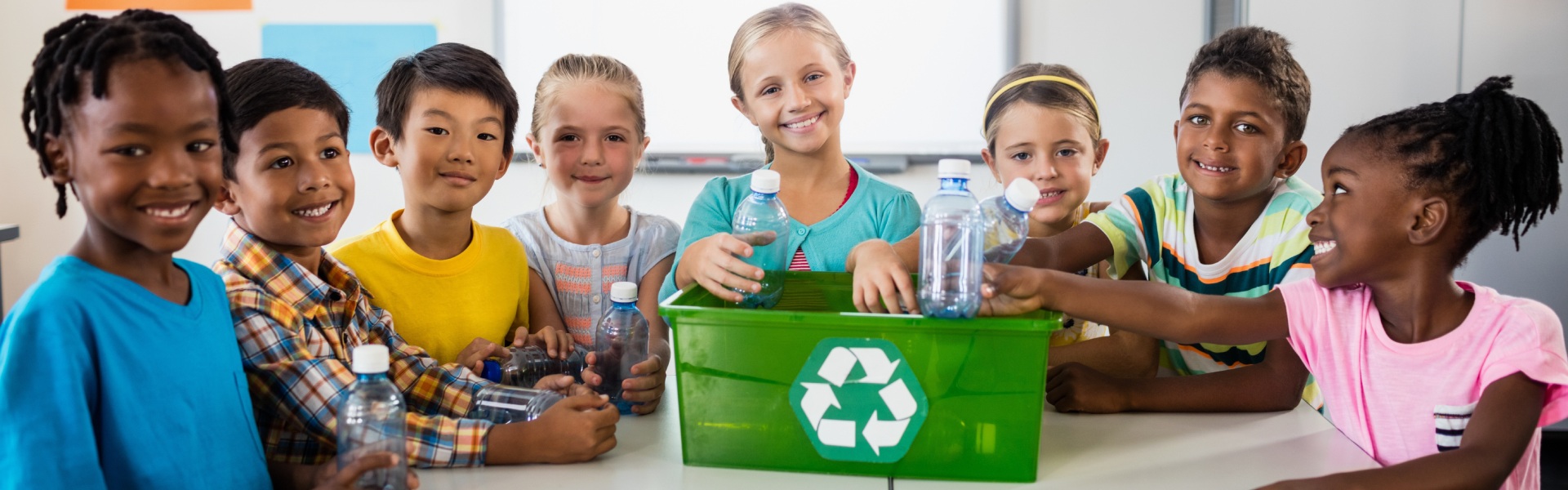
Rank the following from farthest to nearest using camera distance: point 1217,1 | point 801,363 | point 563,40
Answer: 1. point 563,40
2. point 1217,1
3. point 801,363

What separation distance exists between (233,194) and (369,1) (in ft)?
10.4

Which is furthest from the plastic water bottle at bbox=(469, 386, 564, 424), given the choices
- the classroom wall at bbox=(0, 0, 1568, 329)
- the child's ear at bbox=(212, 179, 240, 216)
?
the classroom wall at bbox=(0, 0, 1568, 329)

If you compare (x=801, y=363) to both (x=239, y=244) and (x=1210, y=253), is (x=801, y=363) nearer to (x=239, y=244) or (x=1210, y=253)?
(x=239, y=244)

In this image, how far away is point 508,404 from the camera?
149 cm

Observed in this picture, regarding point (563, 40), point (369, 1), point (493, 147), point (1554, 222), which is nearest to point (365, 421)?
point (493, 147)

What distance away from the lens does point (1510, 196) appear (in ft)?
4.26

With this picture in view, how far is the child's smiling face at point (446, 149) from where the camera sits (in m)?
1.77

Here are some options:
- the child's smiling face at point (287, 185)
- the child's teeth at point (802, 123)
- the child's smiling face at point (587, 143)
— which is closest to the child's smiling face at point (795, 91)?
the child's teeth at point (802, 123)

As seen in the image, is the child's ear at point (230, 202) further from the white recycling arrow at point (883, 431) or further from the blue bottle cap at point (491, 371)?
the white recycling arrow at point (883, 431)

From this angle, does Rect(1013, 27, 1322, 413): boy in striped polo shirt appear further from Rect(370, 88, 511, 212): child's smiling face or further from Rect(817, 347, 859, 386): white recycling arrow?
Rect(370, 88, 511, 212): child's smiling face

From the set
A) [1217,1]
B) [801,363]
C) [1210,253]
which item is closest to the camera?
[801,363]

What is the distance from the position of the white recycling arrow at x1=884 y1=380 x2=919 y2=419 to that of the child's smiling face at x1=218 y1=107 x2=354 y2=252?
0.77 m

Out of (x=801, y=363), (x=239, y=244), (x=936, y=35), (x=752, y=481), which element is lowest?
(x=752, y=481)

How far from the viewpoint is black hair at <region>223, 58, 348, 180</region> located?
4.52 ft
